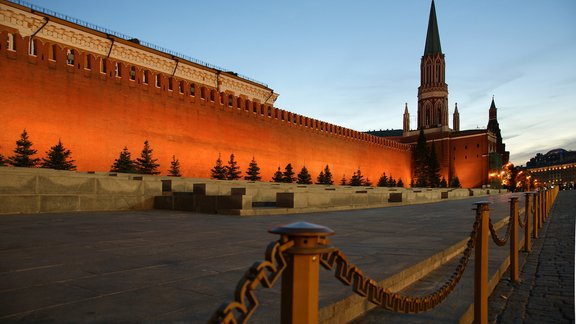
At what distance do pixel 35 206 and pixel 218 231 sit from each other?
3.69m

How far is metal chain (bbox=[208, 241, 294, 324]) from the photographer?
0.87m

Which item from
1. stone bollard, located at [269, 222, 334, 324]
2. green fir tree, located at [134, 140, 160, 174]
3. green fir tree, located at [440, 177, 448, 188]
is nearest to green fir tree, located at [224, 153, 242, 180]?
green fir tree, located at [134, 140, 160, 174]

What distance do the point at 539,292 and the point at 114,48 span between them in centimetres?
2484

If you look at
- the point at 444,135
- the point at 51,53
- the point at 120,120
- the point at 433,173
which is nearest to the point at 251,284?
the point at 51,53

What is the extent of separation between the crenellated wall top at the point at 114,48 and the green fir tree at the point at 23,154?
1015 centimetres

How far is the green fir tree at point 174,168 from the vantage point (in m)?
16.6

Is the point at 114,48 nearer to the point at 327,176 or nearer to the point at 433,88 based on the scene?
the point at 327,176

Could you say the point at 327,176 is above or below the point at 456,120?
below

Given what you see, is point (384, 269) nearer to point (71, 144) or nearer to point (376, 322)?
point (376, 322)

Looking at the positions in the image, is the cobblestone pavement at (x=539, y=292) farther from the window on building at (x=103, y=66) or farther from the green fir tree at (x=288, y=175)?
the green fir tree at (x=288, y=175)

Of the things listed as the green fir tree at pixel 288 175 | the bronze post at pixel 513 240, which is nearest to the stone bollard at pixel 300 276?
the bronze post at pixel 513 240

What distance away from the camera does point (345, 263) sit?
116cm

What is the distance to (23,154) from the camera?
12.2 metres

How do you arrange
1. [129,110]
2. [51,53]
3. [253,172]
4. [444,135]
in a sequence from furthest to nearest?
[444,135] < [253,172] < [129,110] < [51,53]
